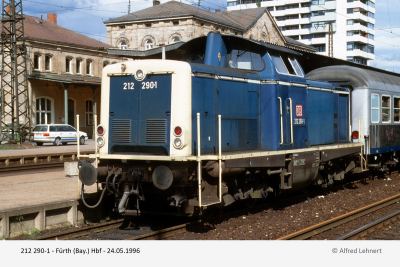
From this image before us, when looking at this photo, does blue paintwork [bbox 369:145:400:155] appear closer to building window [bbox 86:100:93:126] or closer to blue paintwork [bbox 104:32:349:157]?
blue paintwork [bbox 104:32:349:157]

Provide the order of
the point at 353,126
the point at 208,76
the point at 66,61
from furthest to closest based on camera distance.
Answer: the point at 66,61
the point at 353,126
the point at 208,76

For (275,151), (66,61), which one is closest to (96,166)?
(275,151)

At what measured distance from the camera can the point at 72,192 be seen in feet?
36.8

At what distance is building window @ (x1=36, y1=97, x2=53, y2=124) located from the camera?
3866 cm

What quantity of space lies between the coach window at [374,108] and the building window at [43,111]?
3065cm

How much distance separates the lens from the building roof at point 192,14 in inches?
2087

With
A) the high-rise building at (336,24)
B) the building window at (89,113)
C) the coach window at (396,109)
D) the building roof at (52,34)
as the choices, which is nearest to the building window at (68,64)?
the building roof at (52,34)

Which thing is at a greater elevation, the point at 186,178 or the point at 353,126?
the point at 353,126

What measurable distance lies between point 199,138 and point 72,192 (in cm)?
491

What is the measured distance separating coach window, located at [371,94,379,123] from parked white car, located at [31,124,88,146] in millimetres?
24430

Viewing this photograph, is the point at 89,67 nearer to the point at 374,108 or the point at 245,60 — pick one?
the point at 374,108

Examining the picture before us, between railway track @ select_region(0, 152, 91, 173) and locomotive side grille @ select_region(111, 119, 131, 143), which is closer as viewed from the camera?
locomotive side grille @ select_region(111, 119, 131, 143)

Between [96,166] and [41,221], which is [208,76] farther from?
[41,221]

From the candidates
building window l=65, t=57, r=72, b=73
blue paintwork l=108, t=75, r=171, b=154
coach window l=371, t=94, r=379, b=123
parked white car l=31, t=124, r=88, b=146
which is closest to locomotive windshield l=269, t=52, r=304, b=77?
blue paintwork l=108, t=75, r=171, b=154
